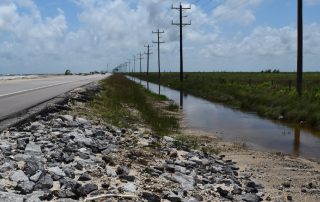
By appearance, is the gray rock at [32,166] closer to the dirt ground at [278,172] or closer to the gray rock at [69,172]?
the gray rock at [69,172]

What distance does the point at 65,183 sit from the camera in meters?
7.23

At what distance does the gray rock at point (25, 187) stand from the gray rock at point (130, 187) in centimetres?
137

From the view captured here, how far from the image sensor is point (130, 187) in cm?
747

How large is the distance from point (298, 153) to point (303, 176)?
377cm

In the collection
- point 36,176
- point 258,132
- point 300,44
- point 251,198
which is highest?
point 300,44

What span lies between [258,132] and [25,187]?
14153 mm

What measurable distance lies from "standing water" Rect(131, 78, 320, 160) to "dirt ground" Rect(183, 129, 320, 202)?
1098mm

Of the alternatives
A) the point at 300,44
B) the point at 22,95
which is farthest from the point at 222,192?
the point at 22,95

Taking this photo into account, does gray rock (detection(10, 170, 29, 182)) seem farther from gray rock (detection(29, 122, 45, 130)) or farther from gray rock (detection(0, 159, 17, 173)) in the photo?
gray rock (detection(29, 122, 45, 130))

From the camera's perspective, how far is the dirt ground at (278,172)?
30.1 ft

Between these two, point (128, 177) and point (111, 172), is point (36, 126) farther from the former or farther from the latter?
point (128, 177)

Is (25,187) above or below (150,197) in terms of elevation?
above

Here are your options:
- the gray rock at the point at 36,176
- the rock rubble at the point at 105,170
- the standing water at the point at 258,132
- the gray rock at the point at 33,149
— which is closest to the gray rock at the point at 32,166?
the rock rubble at the point at 105,170

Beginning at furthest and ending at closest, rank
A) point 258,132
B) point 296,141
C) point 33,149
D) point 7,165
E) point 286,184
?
point 258,132 → point 296,141 → point 286,184 → point 33,149 → point 7,165
